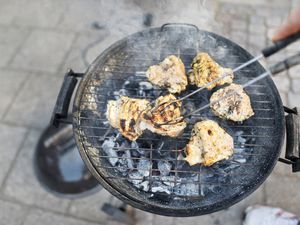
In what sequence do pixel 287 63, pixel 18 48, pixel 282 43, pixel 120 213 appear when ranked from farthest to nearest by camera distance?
1. pixel 18 48
2. pixel 120 213
3. pixel 282 43
4. pixel 287 63

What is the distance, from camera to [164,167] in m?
2.44

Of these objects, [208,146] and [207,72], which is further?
[207,72]

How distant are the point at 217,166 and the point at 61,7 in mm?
3812

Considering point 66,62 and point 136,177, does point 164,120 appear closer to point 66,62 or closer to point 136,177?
point 136,177

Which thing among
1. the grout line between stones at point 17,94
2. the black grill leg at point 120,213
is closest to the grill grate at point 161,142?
the black grill leg at point 120,213

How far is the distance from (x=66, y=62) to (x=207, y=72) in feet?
8.11

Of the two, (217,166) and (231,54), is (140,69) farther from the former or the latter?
(217,166)

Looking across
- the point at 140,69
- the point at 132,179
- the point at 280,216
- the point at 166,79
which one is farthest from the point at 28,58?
the point at 280,216

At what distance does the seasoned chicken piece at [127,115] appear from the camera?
95.7 inches

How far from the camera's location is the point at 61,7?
16.7 feet

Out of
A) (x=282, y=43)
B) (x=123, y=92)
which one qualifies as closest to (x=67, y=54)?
(x=123, y=92)

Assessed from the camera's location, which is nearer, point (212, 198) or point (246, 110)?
point (212, 198)

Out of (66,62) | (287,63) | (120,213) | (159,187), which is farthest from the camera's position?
(66,62)

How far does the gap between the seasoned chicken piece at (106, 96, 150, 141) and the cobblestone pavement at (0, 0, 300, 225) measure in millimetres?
1273
